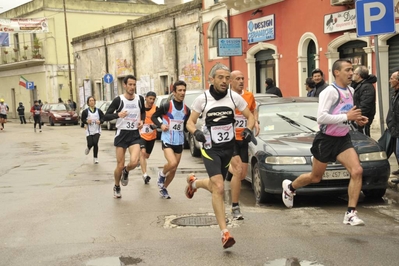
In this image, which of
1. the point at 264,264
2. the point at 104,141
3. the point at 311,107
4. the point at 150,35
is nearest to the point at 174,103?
the point at 311,107

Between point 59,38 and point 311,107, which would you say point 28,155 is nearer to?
point 311,107

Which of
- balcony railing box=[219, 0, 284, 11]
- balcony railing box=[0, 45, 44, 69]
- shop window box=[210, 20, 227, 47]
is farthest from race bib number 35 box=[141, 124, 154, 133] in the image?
balcony railing box=[0, 45, 44, 69]

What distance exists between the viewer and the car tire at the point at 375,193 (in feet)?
27.9

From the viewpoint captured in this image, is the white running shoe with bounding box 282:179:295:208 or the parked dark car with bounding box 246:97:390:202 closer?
the white running shoe with bounding box 282:179:295:208

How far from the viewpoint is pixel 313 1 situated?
71.3 ft

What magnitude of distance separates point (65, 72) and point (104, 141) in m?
32.2

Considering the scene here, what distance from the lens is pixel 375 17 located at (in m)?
9.80

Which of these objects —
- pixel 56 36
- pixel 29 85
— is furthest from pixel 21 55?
pixel 29 85

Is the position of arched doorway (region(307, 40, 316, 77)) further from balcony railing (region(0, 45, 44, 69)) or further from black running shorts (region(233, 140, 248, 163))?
balcony railing (region(0, 45, 44, 69))

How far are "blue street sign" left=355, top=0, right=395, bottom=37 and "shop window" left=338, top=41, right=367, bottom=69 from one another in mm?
9847

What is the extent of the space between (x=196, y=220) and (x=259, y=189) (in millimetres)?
1433

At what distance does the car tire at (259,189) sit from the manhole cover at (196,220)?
1.05m

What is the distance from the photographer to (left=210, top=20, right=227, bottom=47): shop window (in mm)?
28950

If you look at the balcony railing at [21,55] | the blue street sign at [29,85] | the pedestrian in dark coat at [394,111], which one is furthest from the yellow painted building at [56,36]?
the pedestrian in dark coat at [394,111]
